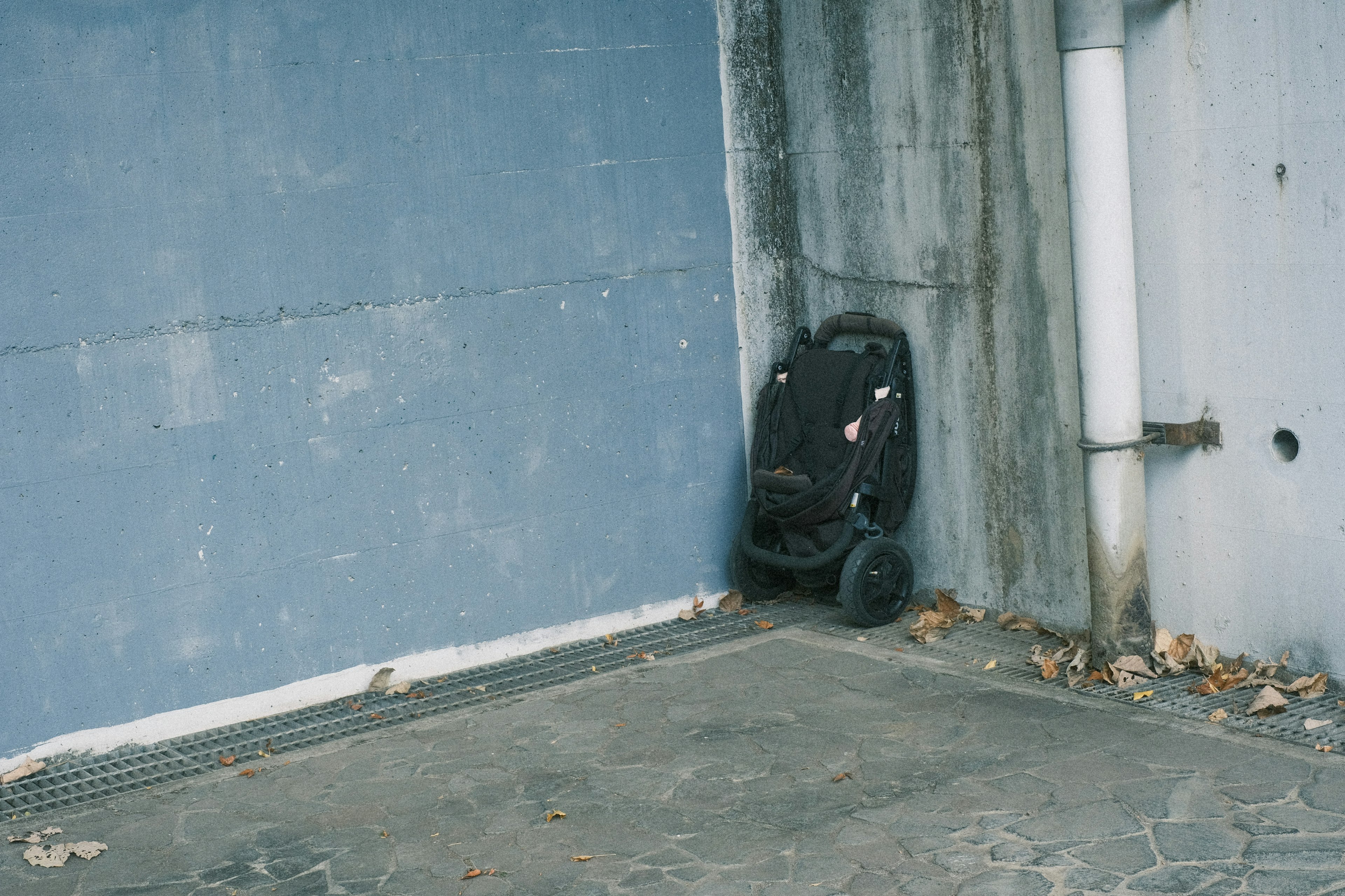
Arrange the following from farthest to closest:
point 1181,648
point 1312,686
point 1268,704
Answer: point 1181,648, point 1312,686, point 1268,704

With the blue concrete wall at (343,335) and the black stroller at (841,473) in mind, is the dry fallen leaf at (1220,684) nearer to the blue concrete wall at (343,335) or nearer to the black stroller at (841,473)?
the black stroller at (841,473)

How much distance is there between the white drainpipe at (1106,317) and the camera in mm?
5871

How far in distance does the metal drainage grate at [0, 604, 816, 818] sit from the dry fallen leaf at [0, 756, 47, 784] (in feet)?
0.07

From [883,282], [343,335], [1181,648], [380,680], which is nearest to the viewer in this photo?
[1181,648]

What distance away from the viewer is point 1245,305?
5.85 metres

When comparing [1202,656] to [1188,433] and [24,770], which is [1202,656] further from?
[24,770]

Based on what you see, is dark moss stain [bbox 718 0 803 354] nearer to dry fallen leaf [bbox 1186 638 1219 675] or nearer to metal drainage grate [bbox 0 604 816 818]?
metal drainage grate [bbox 0 604 816 818]

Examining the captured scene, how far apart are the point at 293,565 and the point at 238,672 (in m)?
0.52

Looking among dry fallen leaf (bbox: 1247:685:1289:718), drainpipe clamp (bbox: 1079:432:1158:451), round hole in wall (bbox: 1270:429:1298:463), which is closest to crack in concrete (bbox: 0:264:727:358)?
drainpipe clamp (bbox: 1079:432:1158:451)

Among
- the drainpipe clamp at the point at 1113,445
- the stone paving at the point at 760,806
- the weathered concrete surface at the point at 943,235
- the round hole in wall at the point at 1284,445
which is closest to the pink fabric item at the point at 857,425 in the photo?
the weathered concrete surface at the point at 943,235

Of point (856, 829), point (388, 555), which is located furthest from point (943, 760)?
point (388, 555)

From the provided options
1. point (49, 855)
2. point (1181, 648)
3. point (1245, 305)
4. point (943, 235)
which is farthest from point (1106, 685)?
point (49, 855)

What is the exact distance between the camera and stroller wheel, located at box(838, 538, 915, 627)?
7.12 metres

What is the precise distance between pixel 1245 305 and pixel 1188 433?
58cm
